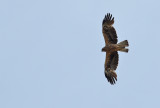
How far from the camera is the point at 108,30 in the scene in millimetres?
21281

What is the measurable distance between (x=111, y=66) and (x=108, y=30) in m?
2.33

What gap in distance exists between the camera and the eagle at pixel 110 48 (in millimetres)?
20877

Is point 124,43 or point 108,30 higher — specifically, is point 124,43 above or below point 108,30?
below

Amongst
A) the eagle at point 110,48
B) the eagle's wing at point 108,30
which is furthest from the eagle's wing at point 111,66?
the eagle's wing at point 108,30

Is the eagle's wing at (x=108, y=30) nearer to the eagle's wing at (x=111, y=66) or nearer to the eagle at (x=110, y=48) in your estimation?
the eagle at (x=110, y=48)

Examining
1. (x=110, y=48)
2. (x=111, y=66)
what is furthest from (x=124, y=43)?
(x=111, y=66)

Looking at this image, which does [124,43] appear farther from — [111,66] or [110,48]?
[111,66]

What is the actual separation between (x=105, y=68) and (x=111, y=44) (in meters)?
1.91

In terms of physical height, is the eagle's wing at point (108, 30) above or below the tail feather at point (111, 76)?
above

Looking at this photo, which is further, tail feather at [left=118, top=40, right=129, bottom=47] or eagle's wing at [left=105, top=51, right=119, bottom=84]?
eagle's wing at [left=105, top=51, right=119, bottom=84]

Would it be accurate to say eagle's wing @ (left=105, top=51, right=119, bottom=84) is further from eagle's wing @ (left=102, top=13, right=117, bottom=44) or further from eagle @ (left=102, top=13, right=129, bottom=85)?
eagle's wing @ (left=102, top=13, right=117, bottom=44)

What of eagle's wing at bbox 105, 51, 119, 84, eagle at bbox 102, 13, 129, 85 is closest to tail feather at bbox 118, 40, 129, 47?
eagle at bbox 102, 13, 129, 85

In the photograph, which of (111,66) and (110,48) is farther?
(111,66)

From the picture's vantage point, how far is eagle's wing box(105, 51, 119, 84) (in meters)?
21.6
